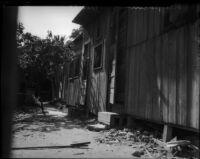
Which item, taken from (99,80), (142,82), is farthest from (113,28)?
(142,82)

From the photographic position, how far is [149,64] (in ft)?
21.7

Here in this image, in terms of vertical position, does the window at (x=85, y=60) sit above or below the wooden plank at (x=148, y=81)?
above

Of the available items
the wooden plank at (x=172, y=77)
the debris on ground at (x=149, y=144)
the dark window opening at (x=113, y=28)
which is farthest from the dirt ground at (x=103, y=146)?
the dark window opening at (x=113, y=28)

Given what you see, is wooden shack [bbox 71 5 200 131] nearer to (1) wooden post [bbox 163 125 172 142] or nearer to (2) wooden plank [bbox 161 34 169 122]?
(2) wooden plank [bbox 161 34 169 122]

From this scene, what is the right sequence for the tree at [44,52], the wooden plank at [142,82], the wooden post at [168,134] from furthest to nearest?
the tree at [44,52] → the wooden plank at [142,82] → the wooden post at [168,134]

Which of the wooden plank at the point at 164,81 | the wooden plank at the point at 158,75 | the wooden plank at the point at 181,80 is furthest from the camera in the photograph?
the wooden plank at the point at 158,75

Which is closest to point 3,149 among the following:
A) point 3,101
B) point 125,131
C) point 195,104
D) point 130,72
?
point 3,101

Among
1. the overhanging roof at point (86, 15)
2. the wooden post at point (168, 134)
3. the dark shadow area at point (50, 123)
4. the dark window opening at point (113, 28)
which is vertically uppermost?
the overhanging roof at point (86, 15)

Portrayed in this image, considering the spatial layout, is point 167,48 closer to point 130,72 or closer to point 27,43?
point 130,72

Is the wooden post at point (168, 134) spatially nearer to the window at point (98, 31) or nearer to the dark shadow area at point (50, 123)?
the dark shadow area at point (50, 123)

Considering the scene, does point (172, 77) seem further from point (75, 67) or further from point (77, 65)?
point (75, 67)

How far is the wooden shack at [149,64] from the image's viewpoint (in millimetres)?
4879

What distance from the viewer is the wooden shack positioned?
4879mm

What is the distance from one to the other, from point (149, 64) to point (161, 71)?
655mm
